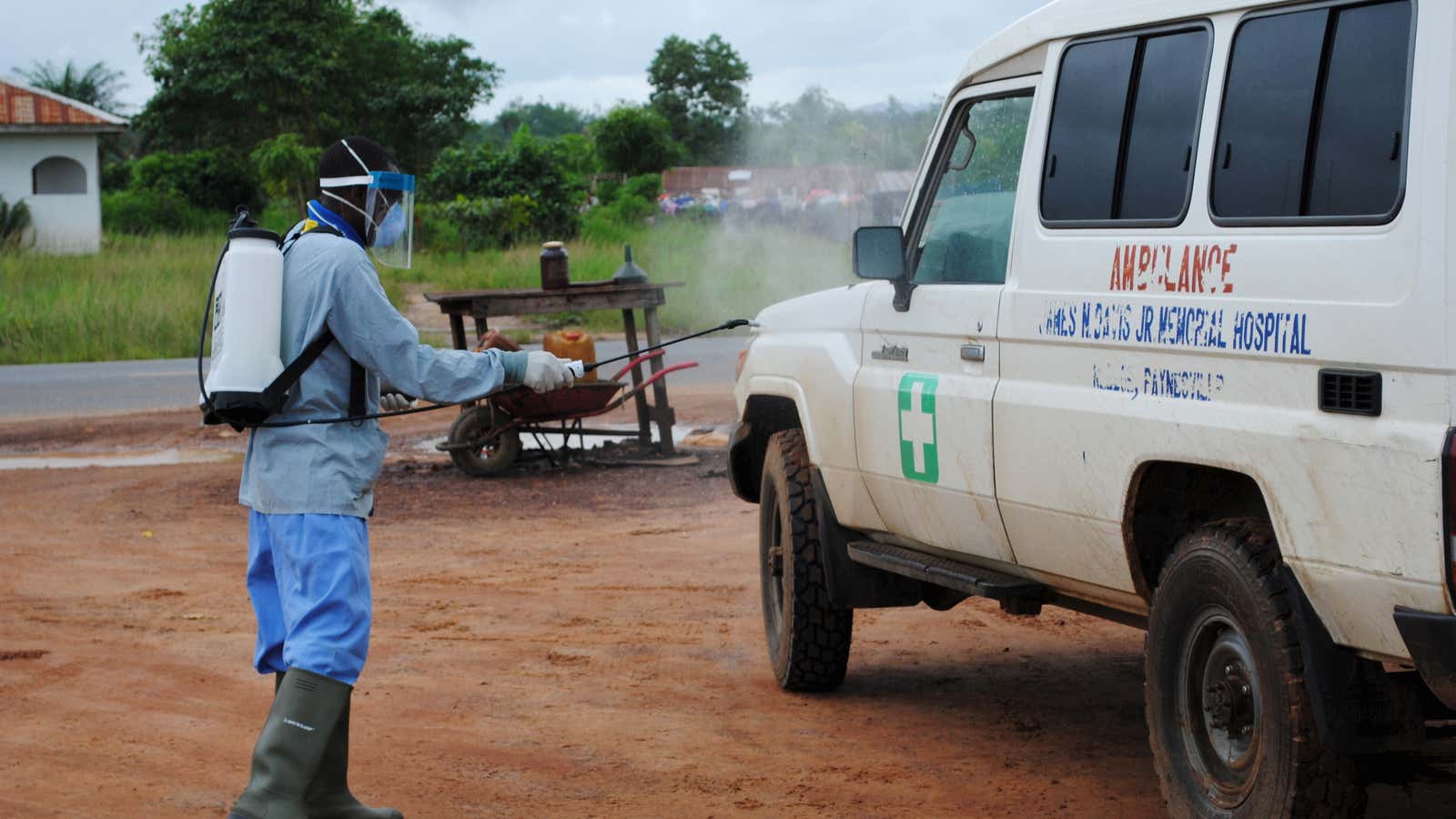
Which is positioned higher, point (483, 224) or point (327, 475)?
point (483, 224)

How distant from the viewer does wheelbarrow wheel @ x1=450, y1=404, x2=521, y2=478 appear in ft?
43.2

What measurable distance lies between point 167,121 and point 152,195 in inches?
197

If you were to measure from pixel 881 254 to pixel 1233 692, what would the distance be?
2.08 metres

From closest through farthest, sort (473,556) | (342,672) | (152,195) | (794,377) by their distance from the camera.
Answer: (342,672) → (794,377) → (473,556) → (152,195)

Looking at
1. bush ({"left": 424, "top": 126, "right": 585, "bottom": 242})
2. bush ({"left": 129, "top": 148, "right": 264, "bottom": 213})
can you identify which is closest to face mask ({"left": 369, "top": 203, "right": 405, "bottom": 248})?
bush ({"left": 424, "top": 126, "right": 585, "bottom": 242})

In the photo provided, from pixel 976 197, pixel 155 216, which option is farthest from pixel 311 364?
pixel 155 216

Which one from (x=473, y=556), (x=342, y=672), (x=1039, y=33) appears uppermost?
(x=1039, y=33)

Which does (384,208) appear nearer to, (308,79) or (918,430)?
(918,430)

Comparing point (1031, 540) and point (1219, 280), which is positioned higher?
point (1219, 280)

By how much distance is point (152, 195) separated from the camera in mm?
46125

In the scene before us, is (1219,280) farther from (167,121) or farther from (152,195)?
(167,121)

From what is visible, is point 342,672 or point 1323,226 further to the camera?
point 342,672

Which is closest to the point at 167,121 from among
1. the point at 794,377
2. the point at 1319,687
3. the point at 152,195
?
the point at 152,195

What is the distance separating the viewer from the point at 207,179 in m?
48.0
